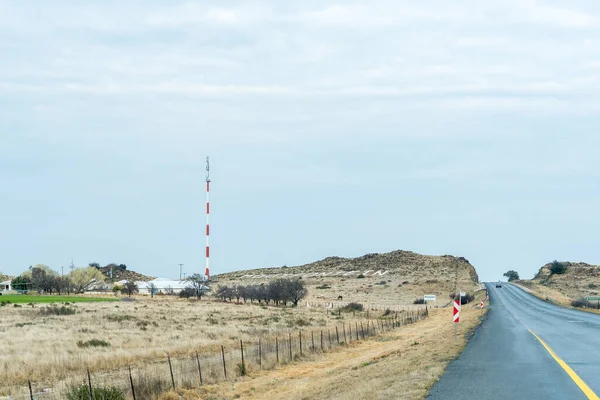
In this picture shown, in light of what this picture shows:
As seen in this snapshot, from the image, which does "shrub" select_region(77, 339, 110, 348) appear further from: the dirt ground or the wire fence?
the dirt ground

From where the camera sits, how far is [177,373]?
82.9 ft

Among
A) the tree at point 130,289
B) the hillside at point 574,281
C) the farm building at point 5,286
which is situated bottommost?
the hillside at point 574,281

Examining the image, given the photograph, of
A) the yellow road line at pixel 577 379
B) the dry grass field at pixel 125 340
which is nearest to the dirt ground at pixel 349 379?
the dry grass field at pixel 125 340

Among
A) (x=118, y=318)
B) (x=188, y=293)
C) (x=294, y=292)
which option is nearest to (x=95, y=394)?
(x=118, y=318)

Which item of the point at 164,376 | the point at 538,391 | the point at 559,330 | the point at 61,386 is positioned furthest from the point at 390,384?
the point at 559,330

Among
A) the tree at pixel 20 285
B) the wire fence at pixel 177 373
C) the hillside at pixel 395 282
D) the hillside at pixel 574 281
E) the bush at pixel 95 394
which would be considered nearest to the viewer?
the bush at pixel 95 394

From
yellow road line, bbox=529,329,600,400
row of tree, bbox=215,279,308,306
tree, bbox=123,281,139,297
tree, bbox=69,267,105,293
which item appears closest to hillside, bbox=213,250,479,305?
row of tree, bbox=215,279,308,306

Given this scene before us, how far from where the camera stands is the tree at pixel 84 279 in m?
153

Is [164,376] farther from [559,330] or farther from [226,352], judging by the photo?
[559,330]

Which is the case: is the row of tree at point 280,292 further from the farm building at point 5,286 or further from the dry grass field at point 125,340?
the farm building at point 5,286

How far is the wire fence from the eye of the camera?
68.4 ft

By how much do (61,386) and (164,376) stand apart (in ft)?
10.8

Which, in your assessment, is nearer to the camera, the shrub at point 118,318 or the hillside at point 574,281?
the shrub at point 118,318

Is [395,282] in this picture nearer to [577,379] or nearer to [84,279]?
[84,279]
